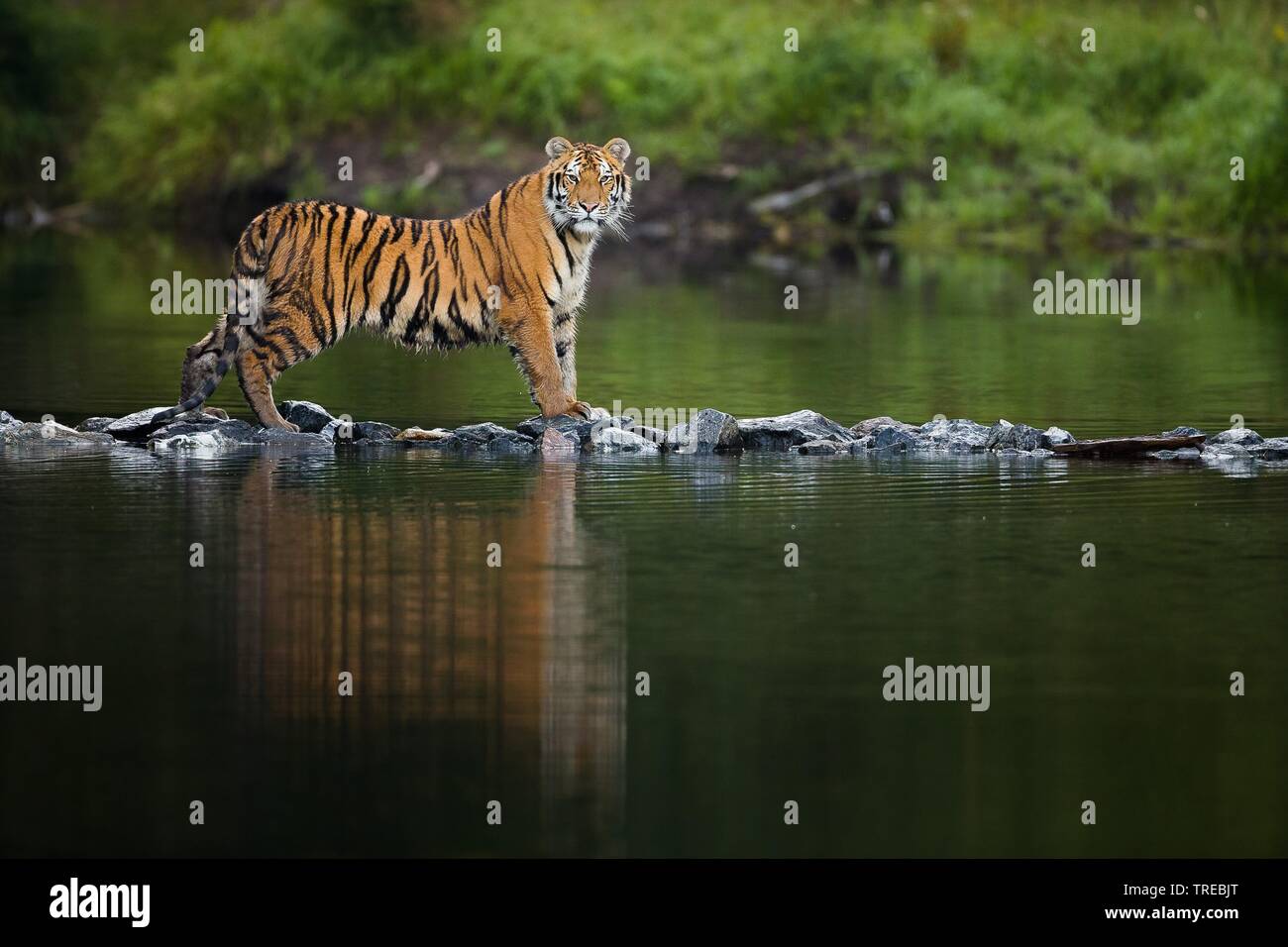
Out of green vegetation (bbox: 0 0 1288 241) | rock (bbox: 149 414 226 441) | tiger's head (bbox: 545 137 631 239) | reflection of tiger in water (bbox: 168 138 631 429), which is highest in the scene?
green vegetation (bbox: 0 0 1288 241)

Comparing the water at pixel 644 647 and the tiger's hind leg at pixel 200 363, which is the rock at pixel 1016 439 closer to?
Result: the water at pixel 644 647

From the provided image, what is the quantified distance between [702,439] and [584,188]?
209cm

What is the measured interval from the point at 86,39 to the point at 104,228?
7.07m

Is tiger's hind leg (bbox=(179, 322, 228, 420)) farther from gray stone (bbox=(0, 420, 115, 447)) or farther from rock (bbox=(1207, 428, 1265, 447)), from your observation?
rock (bbox=(1207, 428, 1265, 447))

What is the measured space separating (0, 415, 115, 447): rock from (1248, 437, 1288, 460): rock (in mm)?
7647

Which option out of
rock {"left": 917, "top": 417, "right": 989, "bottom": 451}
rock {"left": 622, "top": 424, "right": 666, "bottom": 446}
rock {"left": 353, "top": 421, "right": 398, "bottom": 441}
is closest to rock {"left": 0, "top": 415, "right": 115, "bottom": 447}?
rock {"left": 353, "top": 421, "right": 398, "bottom": 441}

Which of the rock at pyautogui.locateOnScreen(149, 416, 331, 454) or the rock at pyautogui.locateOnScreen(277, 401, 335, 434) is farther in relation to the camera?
the rock at pyautogui.locateOnScreen(277, 401, 335, 434)

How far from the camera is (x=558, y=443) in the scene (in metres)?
15.7

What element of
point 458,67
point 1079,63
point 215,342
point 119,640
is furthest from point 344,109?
point 119,640

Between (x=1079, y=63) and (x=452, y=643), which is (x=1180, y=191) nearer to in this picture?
(x=1079, y=63)

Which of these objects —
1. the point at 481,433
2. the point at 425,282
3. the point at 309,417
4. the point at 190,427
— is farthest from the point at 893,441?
the point at 190,427

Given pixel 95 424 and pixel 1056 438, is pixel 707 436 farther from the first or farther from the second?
pixel 95 424

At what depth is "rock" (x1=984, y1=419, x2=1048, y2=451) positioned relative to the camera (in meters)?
15.6

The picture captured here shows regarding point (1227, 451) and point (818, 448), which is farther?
point (818, 448)
